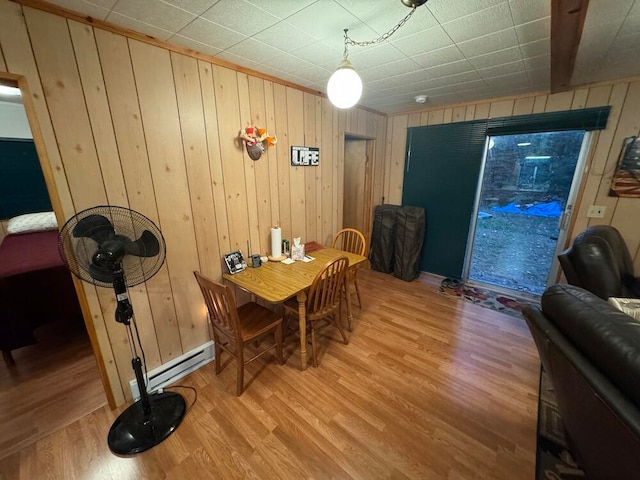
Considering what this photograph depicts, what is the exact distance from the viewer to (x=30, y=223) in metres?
3.15

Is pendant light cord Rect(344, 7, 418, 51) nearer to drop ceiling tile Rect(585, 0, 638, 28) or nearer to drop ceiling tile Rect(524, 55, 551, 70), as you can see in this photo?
drop ceiling tile Rect(585, 0, 638, 28)

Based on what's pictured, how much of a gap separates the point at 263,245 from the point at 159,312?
3.15 feet

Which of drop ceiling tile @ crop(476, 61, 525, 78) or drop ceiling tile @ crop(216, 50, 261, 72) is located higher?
drop ceiling tile @ crop(476, 61, 525, 78)

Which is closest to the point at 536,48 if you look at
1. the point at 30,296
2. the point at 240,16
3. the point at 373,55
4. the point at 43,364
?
the point at 373,55

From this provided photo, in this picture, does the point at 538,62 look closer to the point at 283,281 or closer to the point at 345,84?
the point at 345,84

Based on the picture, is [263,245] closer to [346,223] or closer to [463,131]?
[346,223]

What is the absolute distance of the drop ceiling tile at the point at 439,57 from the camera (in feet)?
5.59

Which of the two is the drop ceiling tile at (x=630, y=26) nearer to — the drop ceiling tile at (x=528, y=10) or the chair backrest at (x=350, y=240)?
the drop ceiling tile at (x=528, y=10)

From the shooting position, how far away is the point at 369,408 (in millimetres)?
1623

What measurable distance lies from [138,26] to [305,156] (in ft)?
4.91

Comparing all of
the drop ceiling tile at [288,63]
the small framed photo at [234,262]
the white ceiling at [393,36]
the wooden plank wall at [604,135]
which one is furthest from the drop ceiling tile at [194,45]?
the wooden plank wall at [604,135]

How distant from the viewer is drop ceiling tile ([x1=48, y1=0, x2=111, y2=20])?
46.5 inches

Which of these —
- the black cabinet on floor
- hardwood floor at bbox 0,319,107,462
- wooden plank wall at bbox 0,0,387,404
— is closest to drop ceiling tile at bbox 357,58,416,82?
wooden plank wall at bbox 0,0,387,404

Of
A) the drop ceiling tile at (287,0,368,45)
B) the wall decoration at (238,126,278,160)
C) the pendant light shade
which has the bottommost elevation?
the wall decoration at (238,126,278,160)
